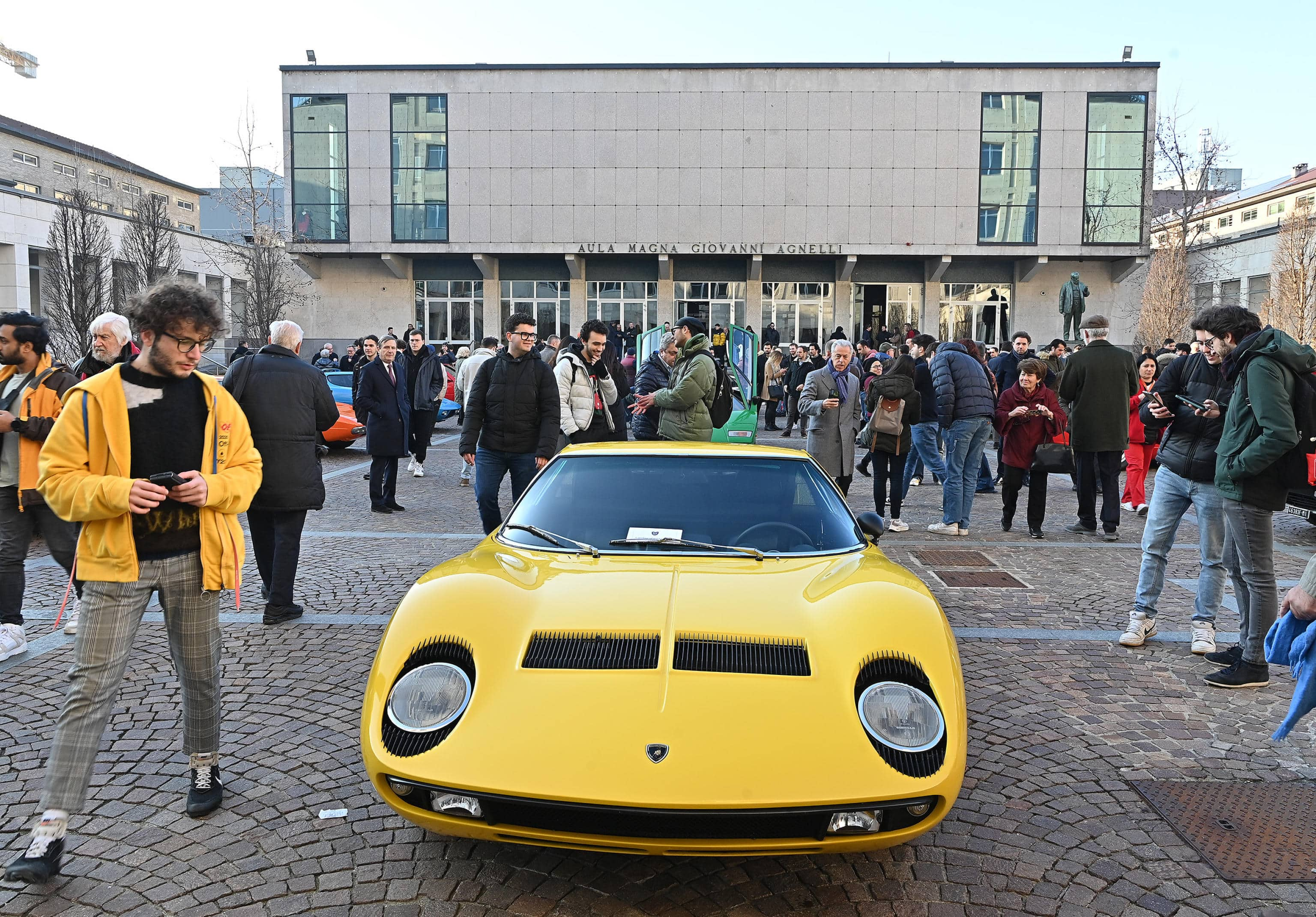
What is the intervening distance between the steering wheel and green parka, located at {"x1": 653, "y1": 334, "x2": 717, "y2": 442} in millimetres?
4367

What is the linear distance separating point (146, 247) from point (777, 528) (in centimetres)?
2917

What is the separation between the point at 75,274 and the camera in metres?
25.6

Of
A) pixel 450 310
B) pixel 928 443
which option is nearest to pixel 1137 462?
pixel 928 443

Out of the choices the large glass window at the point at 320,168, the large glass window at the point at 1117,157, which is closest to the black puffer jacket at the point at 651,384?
the large glass window at the point at 320,168

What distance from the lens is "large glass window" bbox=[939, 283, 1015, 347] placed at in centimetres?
3925

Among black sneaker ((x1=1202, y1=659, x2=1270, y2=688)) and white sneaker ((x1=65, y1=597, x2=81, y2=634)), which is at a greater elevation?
black sneaker ((x1=1202, y1=659, x2=1270, y2=688))

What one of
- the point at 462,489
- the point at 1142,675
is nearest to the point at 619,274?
the point at 462,489

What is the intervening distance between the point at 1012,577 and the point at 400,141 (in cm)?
3600

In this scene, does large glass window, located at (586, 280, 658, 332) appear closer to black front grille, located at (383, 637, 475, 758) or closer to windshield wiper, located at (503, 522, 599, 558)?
windshield wiper, located at (503, 522, 599, 558)

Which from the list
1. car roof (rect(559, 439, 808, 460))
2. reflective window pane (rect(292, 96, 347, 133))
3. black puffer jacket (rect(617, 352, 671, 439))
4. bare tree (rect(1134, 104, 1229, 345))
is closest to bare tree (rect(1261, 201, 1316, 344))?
bare tree (rect(1134, 104, 1229, 345))

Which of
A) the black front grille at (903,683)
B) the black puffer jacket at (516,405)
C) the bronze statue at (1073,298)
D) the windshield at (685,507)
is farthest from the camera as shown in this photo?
the bronze statue at (1073,298)

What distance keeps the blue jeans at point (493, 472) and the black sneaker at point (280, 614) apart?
150cm

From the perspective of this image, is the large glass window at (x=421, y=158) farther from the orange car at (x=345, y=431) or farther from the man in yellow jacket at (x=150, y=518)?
the man in yellow jacket at (x=150, y=518)

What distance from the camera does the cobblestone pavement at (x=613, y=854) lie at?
284 cm
